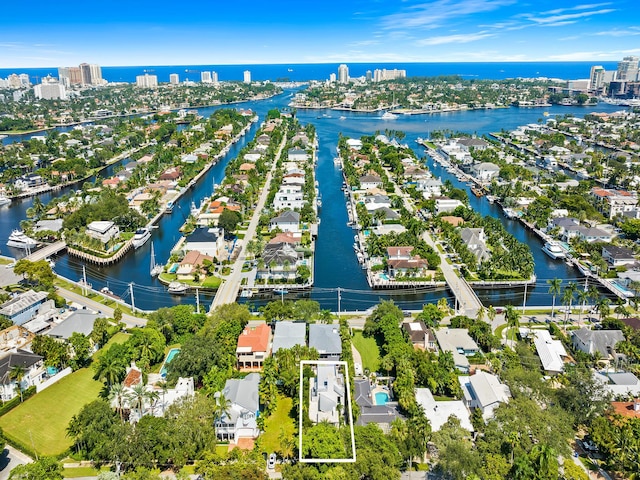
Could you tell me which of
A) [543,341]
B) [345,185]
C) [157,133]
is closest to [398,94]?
[157,133]

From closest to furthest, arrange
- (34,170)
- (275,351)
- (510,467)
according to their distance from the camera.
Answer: (510,467) → (275,351) → (34,170)

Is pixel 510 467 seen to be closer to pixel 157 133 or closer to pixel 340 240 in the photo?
pixel 340 240

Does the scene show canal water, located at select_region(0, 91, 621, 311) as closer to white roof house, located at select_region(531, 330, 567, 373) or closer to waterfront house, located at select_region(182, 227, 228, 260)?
waterfront house, located at select_region(182, 227, 228, 260)

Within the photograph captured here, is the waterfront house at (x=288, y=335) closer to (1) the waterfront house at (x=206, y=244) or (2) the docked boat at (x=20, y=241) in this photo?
(1) the waterfront house at (x=206, y=244)

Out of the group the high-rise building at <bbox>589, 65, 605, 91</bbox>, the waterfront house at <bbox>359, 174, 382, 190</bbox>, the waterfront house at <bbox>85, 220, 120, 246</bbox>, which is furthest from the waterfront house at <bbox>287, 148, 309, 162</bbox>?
the high-rise building at <bbox>589, 65, 605, 91</bbox>

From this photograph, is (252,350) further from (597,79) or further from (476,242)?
(597,79)

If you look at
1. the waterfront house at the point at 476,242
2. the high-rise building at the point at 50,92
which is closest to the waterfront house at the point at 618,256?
the waterfront house at the point at 476,242
